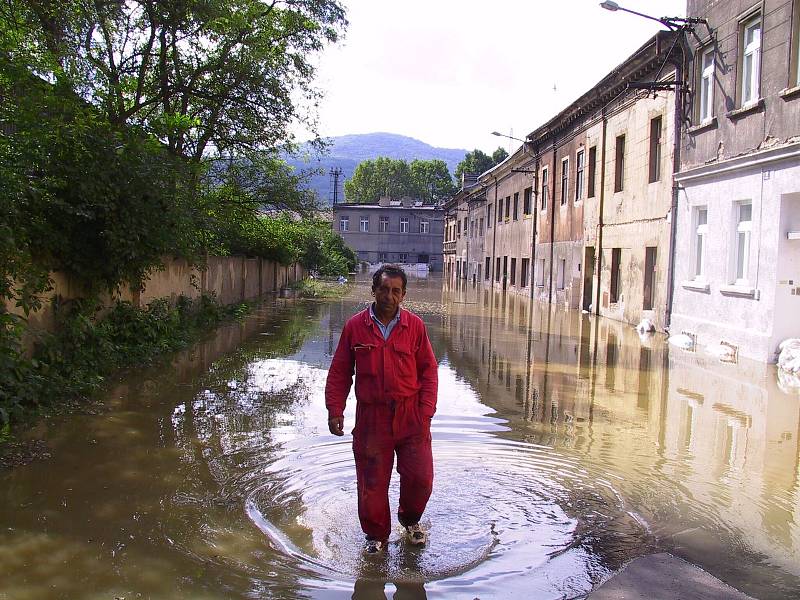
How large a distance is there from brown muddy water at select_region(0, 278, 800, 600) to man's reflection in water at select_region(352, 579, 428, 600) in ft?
0.04

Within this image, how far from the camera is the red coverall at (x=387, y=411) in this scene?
13.9 feet

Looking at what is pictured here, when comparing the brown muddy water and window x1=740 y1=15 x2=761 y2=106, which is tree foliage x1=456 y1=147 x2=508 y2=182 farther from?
the brown muddy water

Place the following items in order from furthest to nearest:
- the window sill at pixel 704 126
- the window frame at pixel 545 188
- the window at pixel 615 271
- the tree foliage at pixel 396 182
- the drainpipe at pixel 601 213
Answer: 1. the tree foliage at pixel 396 182
2. the window frame at pixel 545 188
3. the drainpipe at pixel 601 213
4. the window at pixel 615 271
5. the window sill at pixel 704 126

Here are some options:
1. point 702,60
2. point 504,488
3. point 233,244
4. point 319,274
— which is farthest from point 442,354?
point 319,274

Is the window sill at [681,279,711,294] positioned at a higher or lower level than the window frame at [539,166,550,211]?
lower

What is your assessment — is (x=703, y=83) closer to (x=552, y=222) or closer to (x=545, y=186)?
(x=552, y=222)

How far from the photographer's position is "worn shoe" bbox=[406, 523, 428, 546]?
14.4ft

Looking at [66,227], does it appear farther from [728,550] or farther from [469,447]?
[728,550]

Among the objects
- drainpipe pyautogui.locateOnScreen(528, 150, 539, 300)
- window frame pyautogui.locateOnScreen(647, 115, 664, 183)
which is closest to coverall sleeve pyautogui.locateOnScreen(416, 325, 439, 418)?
window frame pyautogui.locateOnScreen(647, 115, 664, 183)

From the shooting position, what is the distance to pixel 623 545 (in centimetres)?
443

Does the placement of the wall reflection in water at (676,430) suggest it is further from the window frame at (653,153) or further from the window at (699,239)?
the window frame at (653,153)

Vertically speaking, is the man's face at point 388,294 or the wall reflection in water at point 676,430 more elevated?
the man's face at point 388,294

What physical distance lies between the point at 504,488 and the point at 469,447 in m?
1.18

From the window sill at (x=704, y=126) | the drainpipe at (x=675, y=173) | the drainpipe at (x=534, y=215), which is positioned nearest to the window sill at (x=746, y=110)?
the window sill at (x=704, y=126)
